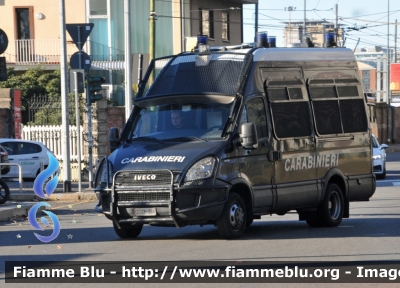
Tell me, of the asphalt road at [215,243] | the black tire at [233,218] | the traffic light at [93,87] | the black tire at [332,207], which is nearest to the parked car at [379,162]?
the traffic light at [93,87]

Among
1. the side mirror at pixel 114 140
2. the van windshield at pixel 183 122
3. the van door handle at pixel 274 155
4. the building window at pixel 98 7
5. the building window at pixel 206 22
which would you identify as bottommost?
the van door handle at pixel 274 155

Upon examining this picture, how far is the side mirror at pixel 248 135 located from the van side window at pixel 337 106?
2.26 m

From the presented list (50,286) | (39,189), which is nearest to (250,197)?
(39,189)

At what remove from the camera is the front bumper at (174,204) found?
12.6 metres

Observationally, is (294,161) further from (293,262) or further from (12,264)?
(12,264)

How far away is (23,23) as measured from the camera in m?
45.9

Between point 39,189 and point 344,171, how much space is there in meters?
5.88

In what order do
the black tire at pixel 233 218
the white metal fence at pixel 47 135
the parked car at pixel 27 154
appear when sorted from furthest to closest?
1. the white metal fence at pixel 47 135
2. the parked car at pixel 27 154
3. the black tire at pixel 233 218

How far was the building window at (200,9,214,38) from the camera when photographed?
157ft

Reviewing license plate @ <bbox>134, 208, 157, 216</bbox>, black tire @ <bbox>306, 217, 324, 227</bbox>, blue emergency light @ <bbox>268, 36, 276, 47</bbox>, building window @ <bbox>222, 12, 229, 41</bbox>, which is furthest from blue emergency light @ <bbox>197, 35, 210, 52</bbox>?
building window @ <bbox>222, 12, 229, 41</bbox>

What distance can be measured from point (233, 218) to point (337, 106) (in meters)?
3.64

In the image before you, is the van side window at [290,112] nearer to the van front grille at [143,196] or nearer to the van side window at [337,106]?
the van side window at [337,106]

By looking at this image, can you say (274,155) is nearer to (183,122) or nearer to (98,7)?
(183,122)

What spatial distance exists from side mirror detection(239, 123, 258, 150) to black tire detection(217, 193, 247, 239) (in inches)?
29.5
